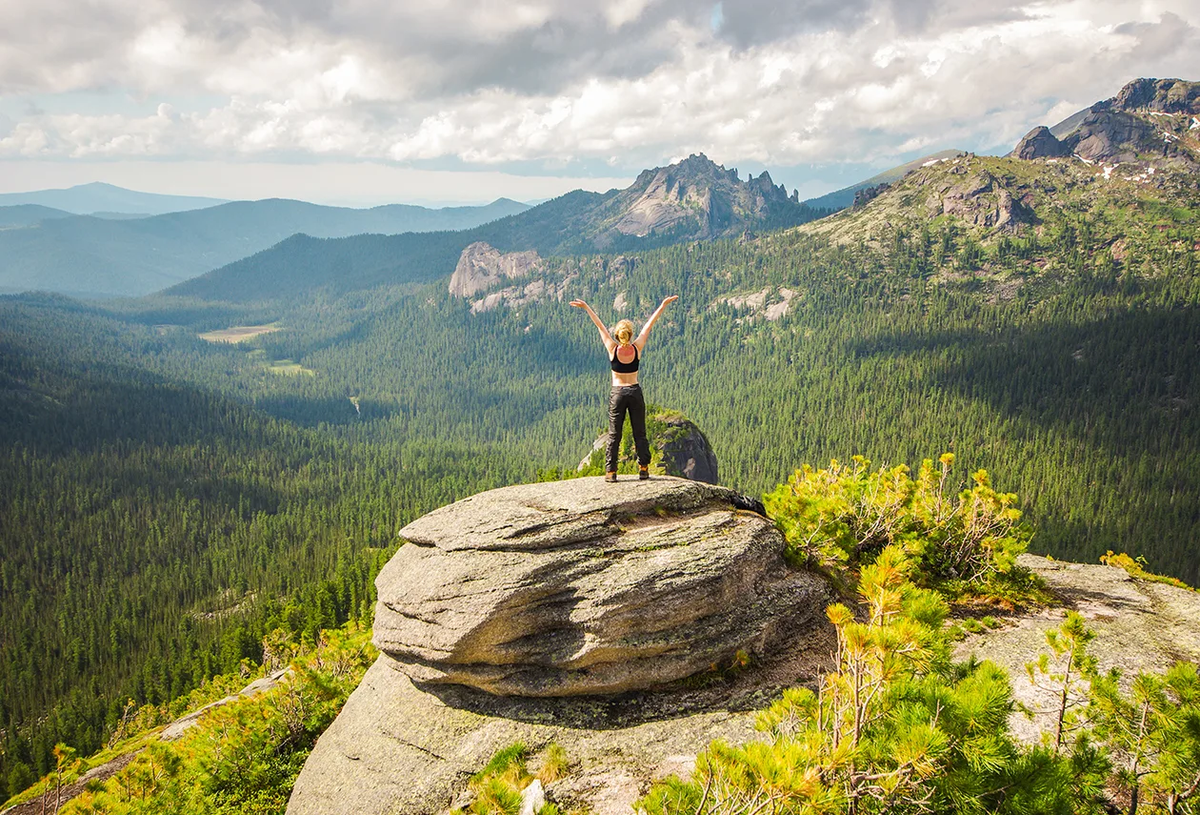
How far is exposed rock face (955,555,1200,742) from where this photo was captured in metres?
16.8

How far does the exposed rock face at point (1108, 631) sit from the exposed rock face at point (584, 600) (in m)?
Result: 5.46

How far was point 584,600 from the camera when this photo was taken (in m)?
17.1

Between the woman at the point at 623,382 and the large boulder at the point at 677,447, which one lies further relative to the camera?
the large boulder at the point at 677,447

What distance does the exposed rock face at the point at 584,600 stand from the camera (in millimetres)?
17000

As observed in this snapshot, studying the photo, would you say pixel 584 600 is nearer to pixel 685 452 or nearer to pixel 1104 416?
pixel 685 452

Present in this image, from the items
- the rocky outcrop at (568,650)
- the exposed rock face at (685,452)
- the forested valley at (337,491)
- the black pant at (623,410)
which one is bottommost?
the forested valley at (337,491)

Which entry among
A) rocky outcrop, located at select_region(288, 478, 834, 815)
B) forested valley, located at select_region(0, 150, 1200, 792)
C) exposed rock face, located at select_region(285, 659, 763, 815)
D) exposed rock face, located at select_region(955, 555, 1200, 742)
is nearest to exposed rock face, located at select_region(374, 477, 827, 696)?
rocky outcrop, located at select_region(288, 478, 834, 815)

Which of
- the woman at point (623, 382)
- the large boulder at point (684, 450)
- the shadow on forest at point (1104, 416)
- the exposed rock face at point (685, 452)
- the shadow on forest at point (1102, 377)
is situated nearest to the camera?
the woman at point (623, 382)

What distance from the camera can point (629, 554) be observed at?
1795 cm

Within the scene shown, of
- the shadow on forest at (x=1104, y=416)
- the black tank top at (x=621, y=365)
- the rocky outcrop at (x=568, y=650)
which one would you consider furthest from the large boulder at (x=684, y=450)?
the rocky outcrop at (x=568, y=650)

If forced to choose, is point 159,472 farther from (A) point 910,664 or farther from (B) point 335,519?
(A) point 910,664

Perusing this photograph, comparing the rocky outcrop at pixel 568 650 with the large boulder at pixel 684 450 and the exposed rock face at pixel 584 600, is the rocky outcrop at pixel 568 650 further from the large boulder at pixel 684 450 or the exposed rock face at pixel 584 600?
the large boulder at pixel 684 450

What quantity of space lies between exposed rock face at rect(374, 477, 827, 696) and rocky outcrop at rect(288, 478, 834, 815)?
0.05 metres

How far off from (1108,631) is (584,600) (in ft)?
53.6
